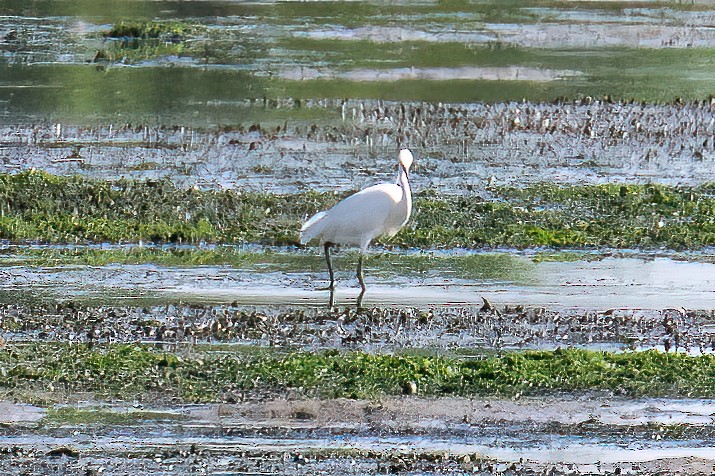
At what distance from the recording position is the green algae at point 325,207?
14.8 m

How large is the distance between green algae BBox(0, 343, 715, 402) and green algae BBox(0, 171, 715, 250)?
14.2ft

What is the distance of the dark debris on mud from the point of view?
36.4 feet

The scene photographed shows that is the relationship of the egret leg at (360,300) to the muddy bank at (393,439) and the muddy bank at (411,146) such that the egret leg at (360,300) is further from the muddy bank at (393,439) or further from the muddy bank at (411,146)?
the muddy bank at (411,146)

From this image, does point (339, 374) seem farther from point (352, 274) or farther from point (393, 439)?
point (352, 274)

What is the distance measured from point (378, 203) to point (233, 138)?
804cm

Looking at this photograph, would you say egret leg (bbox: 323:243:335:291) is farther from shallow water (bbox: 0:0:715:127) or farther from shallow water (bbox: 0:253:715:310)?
shallow water (bbox: 0:0:715:127)

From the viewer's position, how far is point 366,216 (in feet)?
43.7

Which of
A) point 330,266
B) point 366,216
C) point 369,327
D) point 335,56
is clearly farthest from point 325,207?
point 335,56

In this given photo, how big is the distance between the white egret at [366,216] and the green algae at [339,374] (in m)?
2.92

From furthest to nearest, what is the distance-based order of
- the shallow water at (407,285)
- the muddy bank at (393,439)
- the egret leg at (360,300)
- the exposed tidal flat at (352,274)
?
1. the shallow water at (407,285)
2. the egret leg at (360,300)
3. the exposed tidal flat at (352,274)
4. the muddy bank at (393,439)

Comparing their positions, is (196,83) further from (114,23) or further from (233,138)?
(114,23)

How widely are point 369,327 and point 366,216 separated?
1978mm

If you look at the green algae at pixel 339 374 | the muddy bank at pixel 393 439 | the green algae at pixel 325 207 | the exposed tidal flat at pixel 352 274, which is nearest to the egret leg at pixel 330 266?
the exposed tidal flat at pixel 352 274

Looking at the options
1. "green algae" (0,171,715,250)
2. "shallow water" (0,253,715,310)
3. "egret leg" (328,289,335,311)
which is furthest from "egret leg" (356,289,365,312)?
"green algae" (0,171,715,250)
